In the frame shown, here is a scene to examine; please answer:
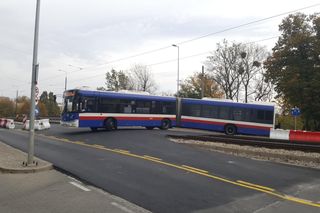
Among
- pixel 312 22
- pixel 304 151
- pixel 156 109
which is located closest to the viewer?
pixel 304 151

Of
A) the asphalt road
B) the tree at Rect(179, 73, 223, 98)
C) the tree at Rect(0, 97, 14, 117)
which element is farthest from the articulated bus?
the tree at Rect(0, 97, 14, 117)

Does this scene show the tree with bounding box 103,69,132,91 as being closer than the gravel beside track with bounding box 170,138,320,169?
No

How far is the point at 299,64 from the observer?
44.0m

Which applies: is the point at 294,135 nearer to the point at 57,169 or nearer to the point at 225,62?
the point at 57,169

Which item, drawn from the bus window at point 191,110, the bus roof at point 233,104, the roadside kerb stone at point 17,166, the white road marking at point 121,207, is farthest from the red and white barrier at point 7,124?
the white road marking at point 121,207

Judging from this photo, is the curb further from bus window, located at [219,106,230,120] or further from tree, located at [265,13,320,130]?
tree, located at [265,13,320,130]

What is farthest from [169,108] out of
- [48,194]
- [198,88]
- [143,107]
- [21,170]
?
[198,88]

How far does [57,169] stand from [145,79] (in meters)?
77.7

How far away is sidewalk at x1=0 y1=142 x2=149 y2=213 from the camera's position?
7969mm

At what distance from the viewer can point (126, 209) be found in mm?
7984

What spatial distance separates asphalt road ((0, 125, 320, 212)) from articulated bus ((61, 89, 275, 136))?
873 centimetres

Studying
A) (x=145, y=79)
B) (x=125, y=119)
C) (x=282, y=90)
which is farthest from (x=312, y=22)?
(x=145, y=79)

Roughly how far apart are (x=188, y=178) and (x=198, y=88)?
66.7 metres

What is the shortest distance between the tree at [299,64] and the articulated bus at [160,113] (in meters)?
12.1
